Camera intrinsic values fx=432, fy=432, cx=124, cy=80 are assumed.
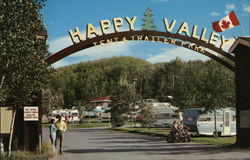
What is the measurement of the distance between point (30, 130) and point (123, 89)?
119ft

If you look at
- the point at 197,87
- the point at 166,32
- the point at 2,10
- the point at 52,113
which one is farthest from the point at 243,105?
the point at 52,113

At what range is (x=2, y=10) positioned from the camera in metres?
15.8

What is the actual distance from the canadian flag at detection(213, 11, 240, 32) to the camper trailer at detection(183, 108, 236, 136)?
46.1 ft

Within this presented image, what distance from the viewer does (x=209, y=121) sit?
3747cm

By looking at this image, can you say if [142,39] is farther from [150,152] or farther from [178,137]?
[178,137]

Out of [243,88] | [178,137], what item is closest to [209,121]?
[178,137]

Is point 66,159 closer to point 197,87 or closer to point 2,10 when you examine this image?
point 2,10

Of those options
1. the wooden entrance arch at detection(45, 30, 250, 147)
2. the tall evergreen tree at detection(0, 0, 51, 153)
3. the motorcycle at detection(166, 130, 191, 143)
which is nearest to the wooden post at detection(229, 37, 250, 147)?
the wooden entrance arch at detection(45, 30, 250, 147)

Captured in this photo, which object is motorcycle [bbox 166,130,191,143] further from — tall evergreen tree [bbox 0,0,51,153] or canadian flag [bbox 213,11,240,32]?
tall evergreen tree [bbox 0,0,51,153]

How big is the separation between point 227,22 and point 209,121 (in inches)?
622

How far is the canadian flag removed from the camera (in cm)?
2308

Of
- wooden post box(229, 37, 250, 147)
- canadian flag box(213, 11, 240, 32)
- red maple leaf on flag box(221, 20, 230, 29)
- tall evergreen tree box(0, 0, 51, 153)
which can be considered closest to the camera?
tall evergreen tree box(0, 0, 51, 153)

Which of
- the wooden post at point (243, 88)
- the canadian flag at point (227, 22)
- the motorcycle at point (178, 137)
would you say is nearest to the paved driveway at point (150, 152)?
the wooden post at point (243, 88)

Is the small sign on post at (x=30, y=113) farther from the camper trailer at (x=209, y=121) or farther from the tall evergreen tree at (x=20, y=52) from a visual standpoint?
the camper trailer at (x=209, y=121)
